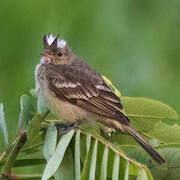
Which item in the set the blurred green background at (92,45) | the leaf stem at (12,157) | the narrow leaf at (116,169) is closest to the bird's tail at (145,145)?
the narrow leaf at (116,169)

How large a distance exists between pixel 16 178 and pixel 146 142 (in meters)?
0.88

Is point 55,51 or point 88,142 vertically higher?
point 55,51

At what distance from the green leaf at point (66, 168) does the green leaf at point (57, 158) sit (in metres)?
0.10

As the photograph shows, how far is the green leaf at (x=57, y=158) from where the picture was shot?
10.8ft

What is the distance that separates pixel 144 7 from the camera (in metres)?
8.19

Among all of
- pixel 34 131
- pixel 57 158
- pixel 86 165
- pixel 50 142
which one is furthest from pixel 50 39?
pixel 86 165

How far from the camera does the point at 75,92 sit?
499cm

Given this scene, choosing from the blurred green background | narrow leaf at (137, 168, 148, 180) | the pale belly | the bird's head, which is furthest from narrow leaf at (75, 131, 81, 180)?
the blurred green background

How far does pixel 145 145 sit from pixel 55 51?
193cm

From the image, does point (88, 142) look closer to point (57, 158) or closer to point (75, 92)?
point (57, 158)

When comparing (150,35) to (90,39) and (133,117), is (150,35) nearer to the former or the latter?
(90,39)

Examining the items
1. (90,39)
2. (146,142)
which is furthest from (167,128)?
(90,39)

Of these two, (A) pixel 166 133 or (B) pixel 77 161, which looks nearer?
(B) pixel 77 161

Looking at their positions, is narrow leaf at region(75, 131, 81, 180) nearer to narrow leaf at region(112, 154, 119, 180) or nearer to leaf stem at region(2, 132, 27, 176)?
narrow leaf at region(112, 154, 119, 180)
